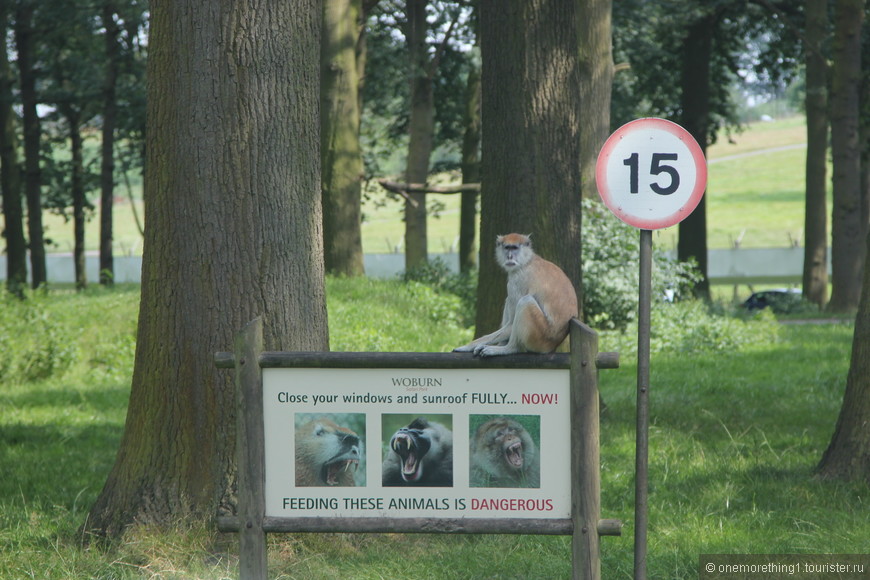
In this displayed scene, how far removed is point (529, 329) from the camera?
19.1ft

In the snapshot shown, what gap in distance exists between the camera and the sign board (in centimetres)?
484

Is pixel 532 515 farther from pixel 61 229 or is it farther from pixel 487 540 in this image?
pixel 61 229

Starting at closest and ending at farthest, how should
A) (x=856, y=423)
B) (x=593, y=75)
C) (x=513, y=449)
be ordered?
(x=513, y=449) < (x=856, y=423) < (x=593, y=75)

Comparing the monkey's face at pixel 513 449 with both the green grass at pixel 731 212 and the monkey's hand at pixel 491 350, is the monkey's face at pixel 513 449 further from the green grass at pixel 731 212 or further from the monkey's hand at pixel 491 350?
the green grass at pixel 731 212

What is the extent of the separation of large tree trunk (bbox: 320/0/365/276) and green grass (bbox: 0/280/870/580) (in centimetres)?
167

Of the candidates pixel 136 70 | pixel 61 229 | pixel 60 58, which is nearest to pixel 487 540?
pixel 136 70

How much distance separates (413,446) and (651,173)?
1885 mm

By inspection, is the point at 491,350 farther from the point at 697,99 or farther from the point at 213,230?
the point at 697,99

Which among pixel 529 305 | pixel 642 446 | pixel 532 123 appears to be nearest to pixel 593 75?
pixel 532 123

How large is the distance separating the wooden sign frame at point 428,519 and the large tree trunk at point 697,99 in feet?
75.0

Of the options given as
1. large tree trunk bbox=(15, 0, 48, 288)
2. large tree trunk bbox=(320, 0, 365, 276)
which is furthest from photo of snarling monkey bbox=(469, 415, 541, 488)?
large tree trunk bbox=(15, 0, 48, 288)

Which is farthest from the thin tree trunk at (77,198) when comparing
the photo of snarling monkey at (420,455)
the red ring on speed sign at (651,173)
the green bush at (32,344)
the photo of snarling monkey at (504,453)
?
the red ring on speed sign at (651,173)

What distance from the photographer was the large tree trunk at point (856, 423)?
711 cm

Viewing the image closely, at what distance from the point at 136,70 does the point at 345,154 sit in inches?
487
